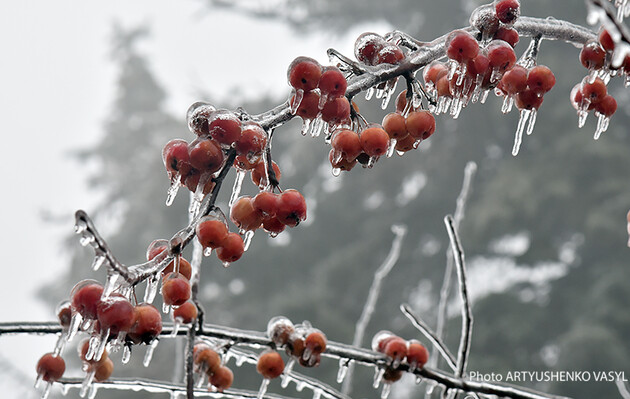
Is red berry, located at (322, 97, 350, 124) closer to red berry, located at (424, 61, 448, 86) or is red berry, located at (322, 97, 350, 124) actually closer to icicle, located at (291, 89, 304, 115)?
icicle, located at (291, 89, 304, 115)

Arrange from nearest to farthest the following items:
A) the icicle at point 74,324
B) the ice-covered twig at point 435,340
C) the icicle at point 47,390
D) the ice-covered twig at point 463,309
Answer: the icicle at point 74,324 → the icicle at point 47,390 → the ice-covered twig at point 463,309 → the ice-covered twig at point 435,340

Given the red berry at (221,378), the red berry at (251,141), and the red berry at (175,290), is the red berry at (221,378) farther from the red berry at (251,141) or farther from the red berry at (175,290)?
the red berry at (251,141)

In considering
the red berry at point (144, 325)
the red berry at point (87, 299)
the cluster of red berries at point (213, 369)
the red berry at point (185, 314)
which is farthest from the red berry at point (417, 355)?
the red berry at point (87, 299)

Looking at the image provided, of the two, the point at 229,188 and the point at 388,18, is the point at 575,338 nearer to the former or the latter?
the point at 229,188

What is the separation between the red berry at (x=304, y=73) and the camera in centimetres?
108

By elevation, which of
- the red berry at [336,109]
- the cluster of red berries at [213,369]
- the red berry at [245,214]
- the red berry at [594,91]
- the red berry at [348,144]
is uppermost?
the red berry at [594,91]

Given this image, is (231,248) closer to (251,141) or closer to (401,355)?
(251,141)

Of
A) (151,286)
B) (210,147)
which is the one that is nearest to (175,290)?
(151,286)

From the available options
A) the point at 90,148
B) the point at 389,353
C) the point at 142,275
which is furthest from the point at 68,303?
the point at 90,148

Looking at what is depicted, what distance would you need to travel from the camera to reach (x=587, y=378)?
27.3 feet

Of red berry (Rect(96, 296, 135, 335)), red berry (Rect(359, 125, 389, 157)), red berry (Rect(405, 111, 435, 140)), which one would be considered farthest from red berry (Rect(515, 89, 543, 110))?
red berry (Rect(96, 296, 135, 335))

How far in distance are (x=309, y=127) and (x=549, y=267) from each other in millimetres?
11070

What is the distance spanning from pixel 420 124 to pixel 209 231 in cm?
46

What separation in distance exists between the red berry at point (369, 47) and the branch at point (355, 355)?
0.61 metres
